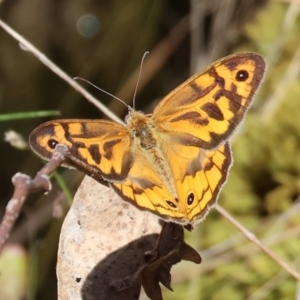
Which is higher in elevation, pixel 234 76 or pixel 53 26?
pixel 53 26

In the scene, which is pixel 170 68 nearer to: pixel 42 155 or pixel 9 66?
pixel 9 66

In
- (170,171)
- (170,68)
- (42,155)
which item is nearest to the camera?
(42,155)

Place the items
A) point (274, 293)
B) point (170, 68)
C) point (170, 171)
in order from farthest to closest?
point (170, 68) → point (274, 293) → point (170, 171)

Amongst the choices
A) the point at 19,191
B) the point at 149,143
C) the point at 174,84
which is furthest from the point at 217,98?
the point at 174,84

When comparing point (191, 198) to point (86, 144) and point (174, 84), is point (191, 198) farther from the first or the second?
point (174, 84)

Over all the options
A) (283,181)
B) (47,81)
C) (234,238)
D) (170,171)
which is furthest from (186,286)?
(47,81)

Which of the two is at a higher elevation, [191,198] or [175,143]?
[175,143]

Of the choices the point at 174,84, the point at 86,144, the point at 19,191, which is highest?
the point at 174,84
